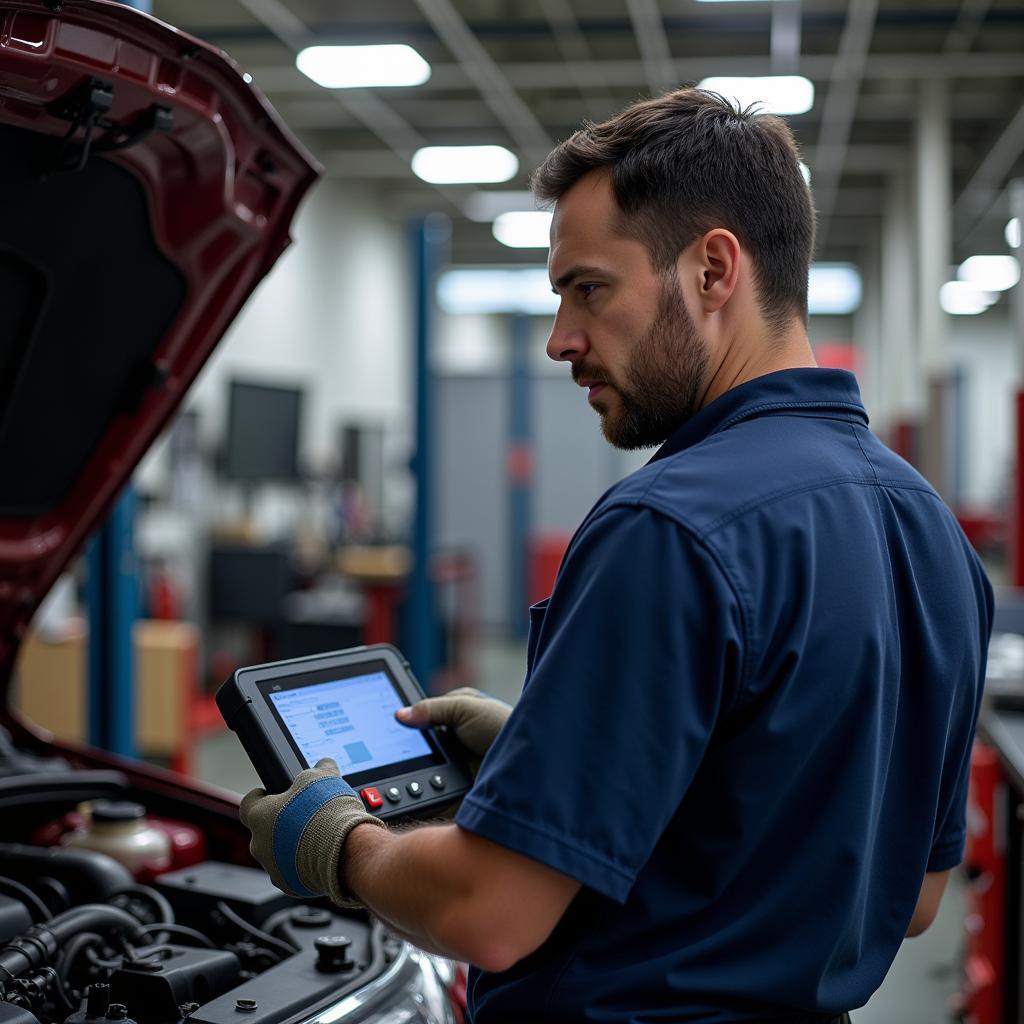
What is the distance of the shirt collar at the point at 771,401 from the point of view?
1.08 m

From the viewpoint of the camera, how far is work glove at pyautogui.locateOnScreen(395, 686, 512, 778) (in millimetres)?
1416

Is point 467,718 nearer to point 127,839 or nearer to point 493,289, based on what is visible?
point 127,839

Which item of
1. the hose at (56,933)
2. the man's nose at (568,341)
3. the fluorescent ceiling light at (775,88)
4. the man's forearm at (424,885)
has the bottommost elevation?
the hose at (56,933)

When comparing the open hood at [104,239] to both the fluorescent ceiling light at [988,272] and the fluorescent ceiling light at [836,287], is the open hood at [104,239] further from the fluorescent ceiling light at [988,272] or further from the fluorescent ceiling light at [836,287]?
the fluorescent ceiling light at [836,287]

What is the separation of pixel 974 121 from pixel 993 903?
23.3 feet

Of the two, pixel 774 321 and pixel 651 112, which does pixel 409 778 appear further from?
pixel 651 112

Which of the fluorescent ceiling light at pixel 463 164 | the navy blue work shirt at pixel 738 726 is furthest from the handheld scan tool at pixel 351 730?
the fluorescent ceiling light at pixel 463 164

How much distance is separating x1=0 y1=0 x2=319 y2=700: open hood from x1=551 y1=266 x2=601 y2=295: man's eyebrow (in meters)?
0.53

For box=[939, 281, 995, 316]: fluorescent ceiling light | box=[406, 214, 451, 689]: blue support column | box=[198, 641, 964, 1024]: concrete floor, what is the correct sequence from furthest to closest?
box=[939, 281, 995, 316]: fluorescent ceiling light < box=[406, 214, 451, 689]: blue support column < box=[198, 641, 964, 1024]: concrete floor

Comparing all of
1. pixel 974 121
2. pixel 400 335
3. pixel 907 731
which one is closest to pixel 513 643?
pixel 400 335

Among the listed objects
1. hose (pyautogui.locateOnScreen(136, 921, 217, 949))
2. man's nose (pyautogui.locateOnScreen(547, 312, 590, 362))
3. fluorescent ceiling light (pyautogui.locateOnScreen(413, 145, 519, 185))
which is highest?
fluorescent ceiling light (pyautogui.locateOnScreen(413, 145, 519, 185))

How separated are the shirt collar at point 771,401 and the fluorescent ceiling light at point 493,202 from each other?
29.5ft

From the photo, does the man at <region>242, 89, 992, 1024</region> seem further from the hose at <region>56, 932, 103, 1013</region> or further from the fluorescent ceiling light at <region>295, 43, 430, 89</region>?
the fluorescent ceiling light at <region>295, 43, 430, 89</region>

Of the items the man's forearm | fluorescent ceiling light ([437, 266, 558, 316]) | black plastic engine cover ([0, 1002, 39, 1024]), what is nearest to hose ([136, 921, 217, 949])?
black plastic engine cover ([0, 1002, 39, 1024])
